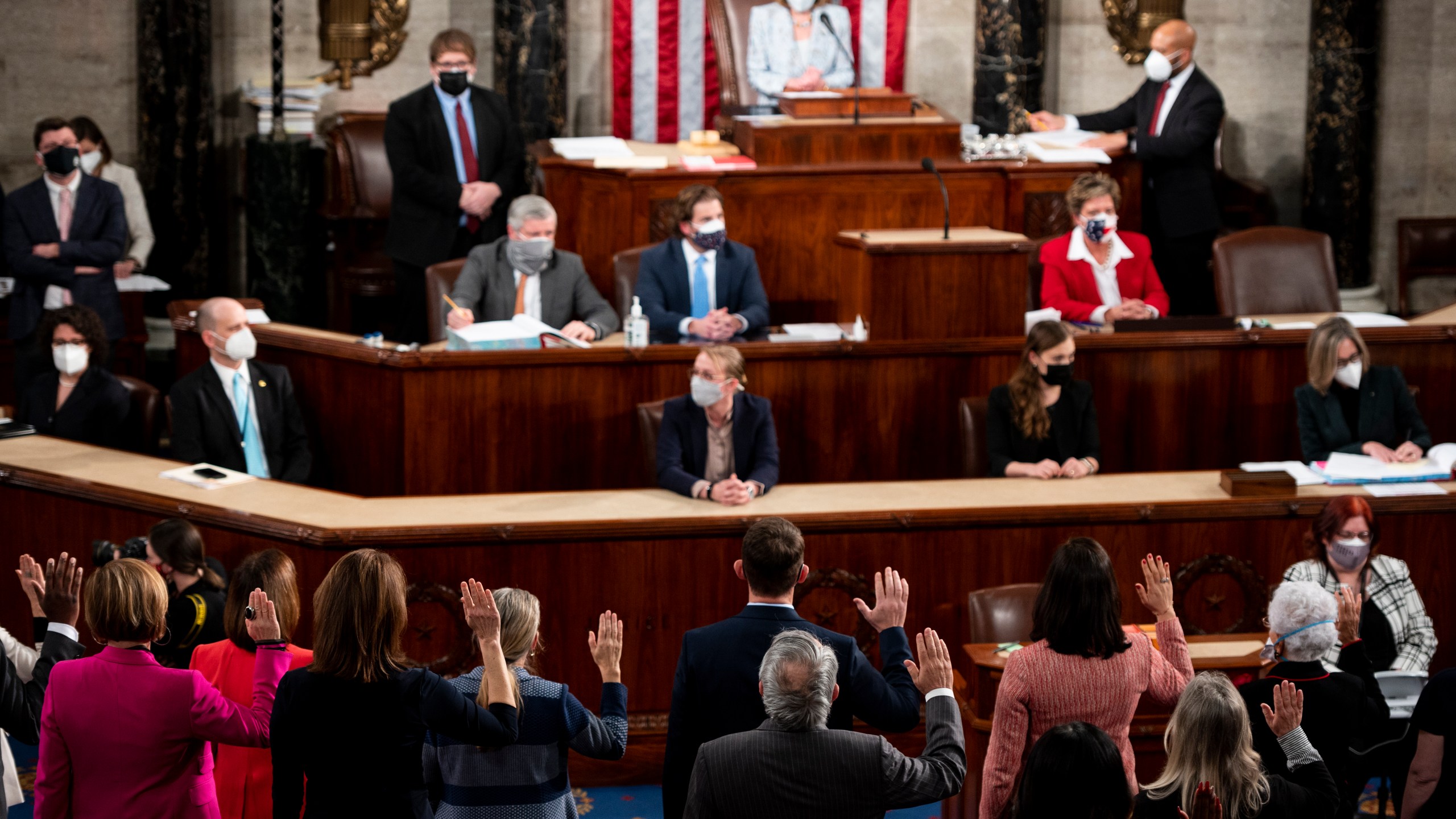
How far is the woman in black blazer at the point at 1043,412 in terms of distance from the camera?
6.19m

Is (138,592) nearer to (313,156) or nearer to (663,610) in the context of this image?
(663,610)

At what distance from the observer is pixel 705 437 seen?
599 cm

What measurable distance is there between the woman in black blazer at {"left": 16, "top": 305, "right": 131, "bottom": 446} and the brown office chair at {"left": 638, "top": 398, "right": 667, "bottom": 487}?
2.02 metres

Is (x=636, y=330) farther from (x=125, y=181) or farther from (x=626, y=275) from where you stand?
(x=125, y=181)

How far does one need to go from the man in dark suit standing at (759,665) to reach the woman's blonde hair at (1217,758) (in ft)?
1.84

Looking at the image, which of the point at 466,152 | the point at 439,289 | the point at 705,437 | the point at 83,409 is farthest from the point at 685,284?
the point at 83,409

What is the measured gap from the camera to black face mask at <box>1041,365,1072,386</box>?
6242mm

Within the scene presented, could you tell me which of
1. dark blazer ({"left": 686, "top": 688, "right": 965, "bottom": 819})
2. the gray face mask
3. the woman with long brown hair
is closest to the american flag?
the gray face mask

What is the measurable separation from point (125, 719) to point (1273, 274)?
5.94 m

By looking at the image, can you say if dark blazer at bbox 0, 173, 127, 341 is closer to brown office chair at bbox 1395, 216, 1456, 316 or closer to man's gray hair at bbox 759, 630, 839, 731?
man's gray hair at bbox 759, 630, 839, 731

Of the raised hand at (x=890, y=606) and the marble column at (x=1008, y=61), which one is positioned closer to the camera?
the raised hand at (x=890, y=606)

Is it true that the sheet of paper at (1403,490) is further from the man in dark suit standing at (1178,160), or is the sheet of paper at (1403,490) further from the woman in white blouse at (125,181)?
the woman in white blouse at (125,181)

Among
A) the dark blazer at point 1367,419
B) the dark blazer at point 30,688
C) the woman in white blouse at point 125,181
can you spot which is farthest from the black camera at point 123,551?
the woman in white blouse at point 125,181

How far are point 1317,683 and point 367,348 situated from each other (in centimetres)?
385
